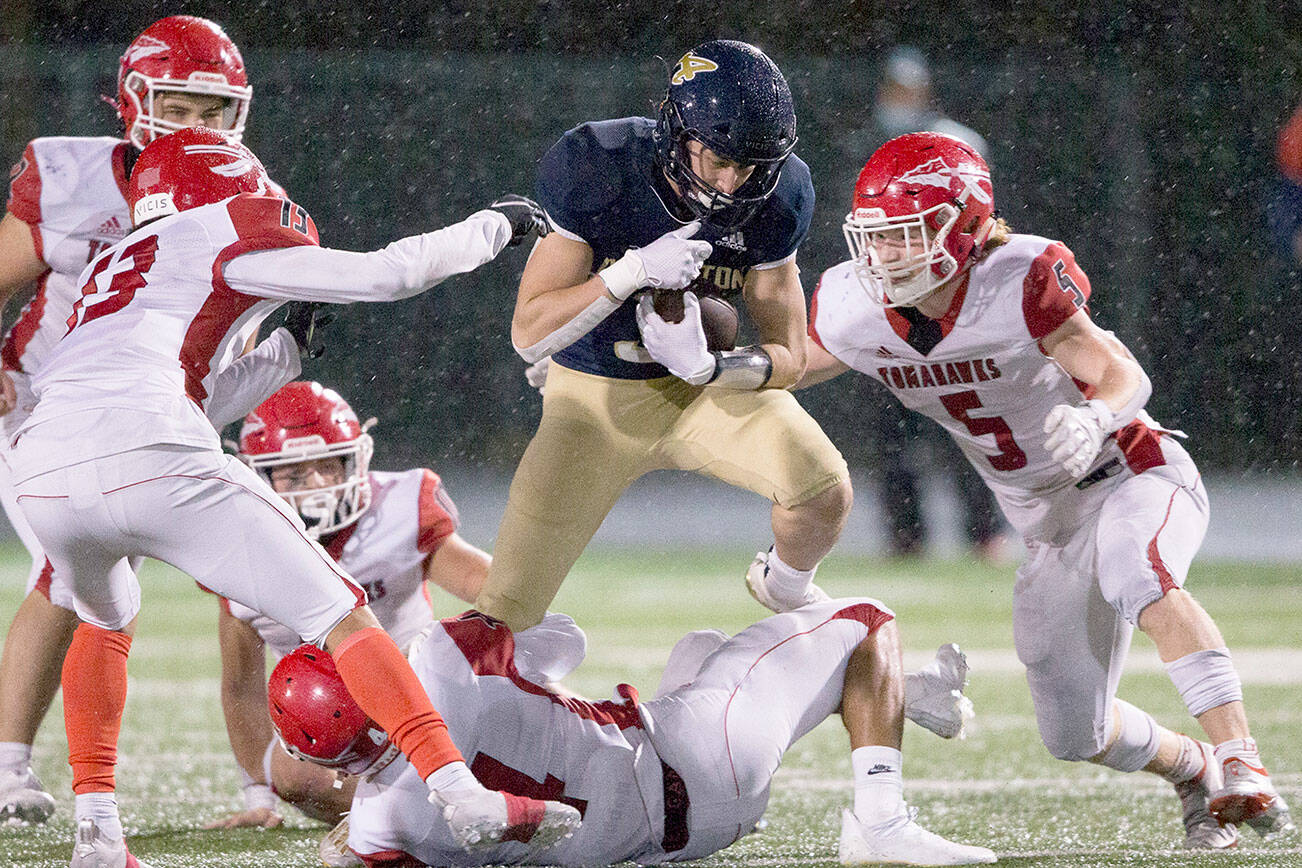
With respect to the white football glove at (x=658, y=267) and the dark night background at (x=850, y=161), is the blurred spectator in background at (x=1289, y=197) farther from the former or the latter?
the white football glove at (x=658, y=267)

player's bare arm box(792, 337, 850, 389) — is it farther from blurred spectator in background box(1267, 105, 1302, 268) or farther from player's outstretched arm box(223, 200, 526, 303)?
blurred spectator in background box(1267, 105, 1302, 268)

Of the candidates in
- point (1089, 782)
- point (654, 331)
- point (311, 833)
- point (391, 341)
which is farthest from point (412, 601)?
point (391, 341)

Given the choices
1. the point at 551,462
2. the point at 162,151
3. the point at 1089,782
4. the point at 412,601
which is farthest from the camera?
the point at 1089,782

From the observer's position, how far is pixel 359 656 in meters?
2.19

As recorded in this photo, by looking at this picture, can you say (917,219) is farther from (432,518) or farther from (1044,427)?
(432,518)

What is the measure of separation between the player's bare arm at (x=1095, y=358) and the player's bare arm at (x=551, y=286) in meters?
0.84

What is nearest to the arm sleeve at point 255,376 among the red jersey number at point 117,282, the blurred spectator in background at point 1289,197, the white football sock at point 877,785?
the red jersey number at point 117,282

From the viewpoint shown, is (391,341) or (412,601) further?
(391,341)

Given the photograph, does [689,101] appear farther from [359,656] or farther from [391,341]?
[391,341]

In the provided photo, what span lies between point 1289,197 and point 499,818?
7005mm

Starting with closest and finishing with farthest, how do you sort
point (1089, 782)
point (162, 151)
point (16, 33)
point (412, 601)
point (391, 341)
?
point (162, 151) → point (412, 601) → point (1089, 782) → point (391, 341) → point (16, 33)

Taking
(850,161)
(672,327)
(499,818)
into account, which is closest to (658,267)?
(672,327)

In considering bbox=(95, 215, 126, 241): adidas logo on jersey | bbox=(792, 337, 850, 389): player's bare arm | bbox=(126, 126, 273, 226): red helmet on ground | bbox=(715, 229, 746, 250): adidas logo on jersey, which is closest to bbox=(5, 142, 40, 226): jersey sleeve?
bbox=(95, 215, 126, 241): adidas logo on jersey

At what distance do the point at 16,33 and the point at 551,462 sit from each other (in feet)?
22.5
